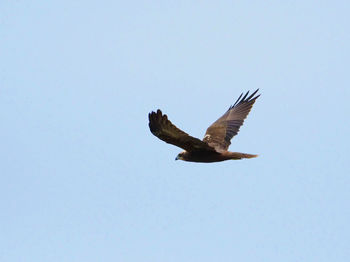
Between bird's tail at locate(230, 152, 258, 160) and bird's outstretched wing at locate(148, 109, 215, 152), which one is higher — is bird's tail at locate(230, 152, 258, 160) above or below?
above

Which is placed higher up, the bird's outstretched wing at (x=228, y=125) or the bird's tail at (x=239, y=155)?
the bird's outstretched wing at (x=228, y=125)

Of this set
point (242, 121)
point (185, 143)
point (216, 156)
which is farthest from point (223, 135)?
point (185, 143)

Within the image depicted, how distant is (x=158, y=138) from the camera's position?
1380 cm

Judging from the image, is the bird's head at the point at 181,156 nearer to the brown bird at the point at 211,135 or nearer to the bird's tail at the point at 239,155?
the brown bird at the point at 211,135

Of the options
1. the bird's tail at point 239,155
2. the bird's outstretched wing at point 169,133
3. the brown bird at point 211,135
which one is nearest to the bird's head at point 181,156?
the brown bird at point 211,135

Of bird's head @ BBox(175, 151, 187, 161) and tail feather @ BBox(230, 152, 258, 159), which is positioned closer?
bird's head @ BBox(175, 151, 187, 161)

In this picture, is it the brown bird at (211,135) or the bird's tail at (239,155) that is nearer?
the brown bird at (211,135)

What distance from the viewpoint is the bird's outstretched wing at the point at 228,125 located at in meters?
17.2

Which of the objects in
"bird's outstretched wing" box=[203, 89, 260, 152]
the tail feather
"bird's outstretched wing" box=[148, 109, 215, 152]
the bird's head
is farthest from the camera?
"bird's outstretched wing" box=[203, 89, 260, 152]

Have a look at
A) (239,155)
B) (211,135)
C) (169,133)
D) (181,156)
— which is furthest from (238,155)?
(169,133)

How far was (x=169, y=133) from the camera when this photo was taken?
539 inches

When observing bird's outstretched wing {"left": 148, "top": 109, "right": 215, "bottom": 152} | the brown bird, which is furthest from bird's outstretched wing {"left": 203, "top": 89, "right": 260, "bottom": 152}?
bird's outstretched wing {"left": 148, "top": 109, "right": 215, "bottom": 152}

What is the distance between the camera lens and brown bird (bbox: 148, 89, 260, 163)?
13.4 meters

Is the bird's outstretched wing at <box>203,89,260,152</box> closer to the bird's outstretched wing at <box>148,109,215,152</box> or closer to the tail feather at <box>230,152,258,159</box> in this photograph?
the tail feather at <box>230,152,258,159</box>
